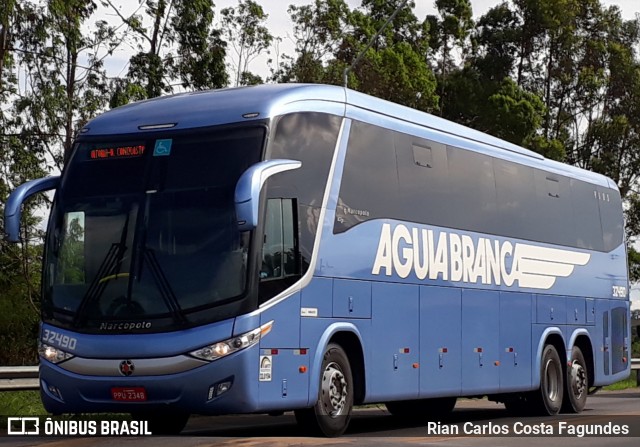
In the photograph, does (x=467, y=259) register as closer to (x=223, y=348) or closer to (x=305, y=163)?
(x=305, y=163)

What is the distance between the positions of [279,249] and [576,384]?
385 inches

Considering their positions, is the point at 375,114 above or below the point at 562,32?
below

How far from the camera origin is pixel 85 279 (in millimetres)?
14219

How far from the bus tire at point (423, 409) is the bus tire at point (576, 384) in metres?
2.12

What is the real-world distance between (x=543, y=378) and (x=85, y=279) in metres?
9.44

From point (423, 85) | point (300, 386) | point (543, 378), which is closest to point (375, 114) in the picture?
A: point (300, 386)

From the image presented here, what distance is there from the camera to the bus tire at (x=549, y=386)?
69.4 ft

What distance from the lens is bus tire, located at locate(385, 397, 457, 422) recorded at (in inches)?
794

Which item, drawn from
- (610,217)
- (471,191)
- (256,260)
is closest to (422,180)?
(471,191)

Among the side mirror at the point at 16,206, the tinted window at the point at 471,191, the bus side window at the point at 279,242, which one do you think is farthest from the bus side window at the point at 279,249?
the tinted window at the point at 471,191

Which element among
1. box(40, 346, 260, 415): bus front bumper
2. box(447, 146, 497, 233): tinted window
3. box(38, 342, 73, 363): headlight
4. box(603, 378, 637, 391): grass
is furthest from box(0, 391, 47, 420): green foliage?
box(603, 378, 637, 391): grass

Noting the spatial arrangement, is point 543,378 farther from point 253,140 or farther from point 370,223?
point 253,140

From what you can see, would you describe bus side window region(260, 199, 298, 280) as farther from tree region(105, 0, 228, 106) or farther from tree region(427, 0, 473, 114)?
tree region(427, 0, 473, 114)

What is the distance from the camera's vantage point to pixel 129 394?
1377cm
